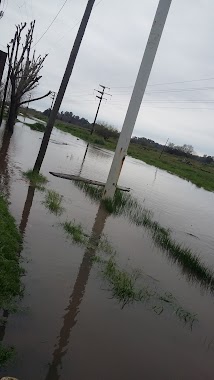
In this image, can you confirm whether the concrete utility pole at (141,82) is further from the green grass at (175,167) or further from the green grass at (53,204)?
the green grass at (175,167)

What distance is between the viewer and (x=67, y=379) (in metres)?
3.41

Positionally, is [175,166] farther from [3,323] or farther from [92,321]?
[3,323]

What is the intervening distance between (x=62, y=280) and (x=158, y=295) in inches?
64.6

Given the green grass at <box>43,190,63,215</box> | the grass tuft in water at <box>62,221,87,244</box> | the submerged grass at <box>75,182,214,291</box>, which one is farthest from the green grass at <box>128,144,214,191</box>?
the grass tuft in water at <box>62,221,87,244</box>

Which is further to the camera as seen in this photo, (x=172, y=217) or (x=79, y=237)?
(x=172, y=217)

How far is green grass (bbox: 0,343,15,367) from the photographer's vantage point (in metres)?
3.30

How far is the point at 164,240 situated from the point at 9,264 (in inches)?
213

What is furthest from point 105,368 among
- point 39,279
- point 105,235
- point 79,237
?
point 105,235

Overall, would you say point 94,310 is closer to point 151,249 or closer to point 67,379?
point 67,379

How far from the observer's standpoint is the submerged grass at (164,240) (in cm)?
772

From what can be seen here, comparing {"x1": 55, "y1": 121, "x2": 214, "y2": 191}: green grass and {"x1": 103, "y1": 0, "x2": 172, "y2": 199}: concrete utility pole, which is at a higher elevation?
{"x1": 103, "y1": 0, "x2": 172, "y2": 199}: concrete utility pole

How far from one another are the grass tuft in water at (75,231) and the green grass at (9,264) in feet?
4.38

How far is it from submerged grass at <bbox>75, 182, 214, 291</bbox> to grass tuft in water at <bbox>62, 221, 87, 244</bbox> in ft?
7.09

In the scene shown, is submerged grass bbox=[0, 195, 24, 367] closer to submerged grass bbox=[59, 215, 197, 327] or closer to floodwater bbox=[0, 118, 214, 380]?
floodwater bbox=[0, 118, 214, 380]
